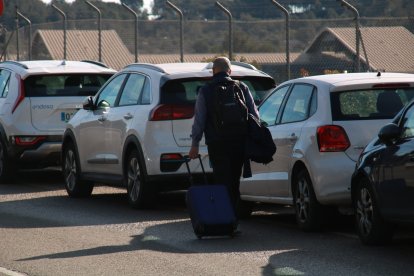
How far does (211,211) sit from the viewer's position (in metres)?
12.2

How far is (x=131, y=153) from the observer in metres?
15.4

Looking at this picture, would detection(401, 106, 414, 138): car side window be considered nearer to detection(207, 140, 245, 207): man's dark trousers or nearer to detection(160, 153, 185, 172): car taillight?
detection(207, 140, 245, 207): man's dark trousers

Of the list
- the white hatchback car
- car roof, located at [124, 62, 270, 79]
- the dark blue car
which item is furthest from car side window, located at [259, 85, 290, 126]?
the dark blue car

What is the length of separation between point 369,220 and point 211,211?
1.52m

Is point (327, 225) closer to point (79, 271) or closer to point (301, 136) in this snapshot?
point (301, 136)

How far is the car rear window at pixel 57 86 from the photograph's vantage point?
18.7 m

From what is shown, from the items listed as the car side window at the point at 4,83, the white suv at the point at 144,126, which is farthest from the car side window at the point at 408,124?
the car side window at the point at 4,83

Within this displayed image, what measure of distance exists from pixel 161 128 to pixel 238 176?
2.26m

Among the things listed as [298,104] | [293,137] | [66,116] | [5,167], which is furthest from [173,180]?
[5,167]

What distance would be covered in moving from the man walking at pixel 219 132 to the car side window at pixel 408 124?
1900 millimetres

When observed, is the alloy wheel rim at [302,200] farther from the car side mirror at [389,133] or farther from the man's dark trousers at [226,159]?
the car side mirror at [389,133]

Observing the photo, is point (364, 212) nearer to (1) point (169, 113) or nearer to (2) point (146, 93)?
(1) point (169, 113)

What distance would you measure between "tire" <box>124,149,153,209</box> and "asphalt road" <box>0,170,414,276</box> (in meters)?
0.13

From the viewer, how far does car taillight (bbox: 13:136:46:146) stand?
1862 centimetres
